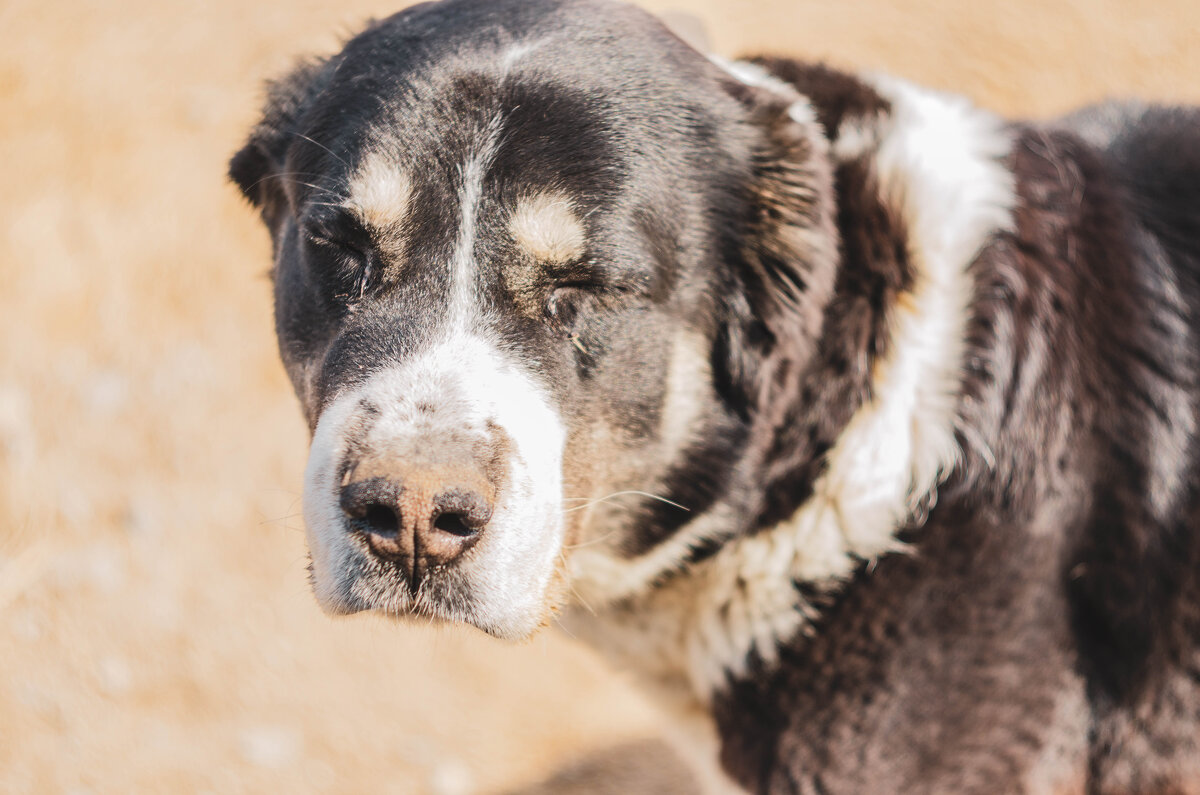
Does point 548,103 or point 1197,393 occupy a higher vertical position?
point 548,103

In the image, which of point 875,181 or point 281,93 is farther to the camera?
point 281,93

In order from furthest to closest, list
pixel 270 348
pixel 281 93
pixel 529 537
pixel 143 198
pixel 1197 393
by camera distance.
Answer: pixel 143 198 → pixel 270 348 → pixel 281 93 → pixel 1197 393 → pixel 529 537

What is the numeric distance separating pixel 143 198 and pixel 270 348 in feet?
4.00

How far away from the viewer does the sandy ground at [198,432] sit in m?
3.65

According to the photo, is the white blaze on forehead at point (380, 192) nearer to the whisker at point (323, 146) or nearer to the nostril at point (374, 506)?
the whisker at point (323, 146)

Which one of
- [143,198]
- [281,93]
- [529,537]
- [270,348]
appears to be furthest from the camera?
[143,198]

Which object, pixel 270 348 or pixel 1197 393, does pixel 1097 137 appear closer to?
pixel 1197 393

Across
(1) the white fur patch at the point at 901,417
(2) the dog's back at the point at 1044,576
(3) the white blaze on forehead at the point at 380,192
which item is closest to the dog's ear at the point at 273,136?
(3) the white blaze on forehead at the point at 380,192

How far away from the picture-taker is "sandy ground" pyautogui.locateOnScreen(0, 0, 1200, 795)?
12.0 ft

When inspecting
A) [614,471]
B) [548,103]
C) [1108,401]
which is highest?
[548,103]

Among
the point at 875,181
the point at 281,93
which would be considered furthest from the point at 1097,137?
the point at 281,93

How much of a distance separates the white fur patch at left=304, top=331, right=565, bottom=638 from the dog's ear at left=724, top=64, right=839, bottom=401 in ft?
1.80

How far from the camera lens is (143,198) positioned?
527 cm

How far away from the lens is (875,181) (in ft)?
7.36
